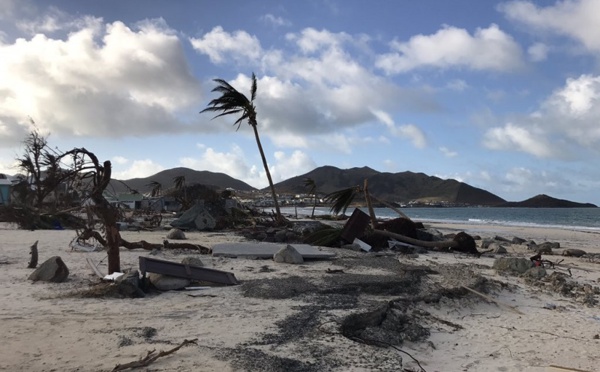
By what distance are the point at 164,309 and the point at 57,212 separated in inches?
101

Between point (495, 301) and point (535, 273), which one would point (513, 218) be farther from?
point (495, 301)

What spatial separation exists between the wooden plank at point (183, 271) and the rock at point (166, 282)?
64mm

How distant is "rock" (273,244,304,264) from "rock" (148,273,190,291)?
325 centimetres

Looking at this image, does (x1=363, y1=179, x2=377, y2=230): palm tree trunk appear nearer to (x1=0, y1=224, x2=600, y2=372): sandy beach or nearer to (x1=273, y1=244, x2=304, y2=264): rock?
(x1=273, y1=244, x2=304, y2=264): rock

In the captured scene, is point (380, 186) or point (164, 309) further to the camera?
point (380, 186)

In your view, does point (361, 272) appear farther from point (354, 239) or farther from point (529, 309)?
point (354, 239)

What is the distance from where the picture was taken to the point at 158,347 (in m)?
4.40

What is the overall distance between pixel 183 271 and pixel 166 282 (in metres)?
0.31

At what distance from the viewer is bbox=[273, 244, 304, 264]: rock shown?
1003 cm

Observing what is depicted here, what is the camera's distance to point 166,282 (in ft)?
22.9

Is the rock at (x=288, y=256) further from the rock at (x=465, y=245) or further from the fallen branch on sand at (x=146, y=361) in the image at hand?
the rock at (x=465, y=245)

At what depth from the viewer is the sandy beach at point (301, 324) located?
426cm

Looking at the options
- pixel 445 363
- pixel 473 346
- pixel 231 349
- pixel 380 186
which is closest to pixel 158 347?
pixel 231 349

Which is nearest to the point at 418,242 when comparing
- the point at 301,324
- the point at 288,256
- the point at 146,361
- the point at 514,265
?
the point at 514,265
